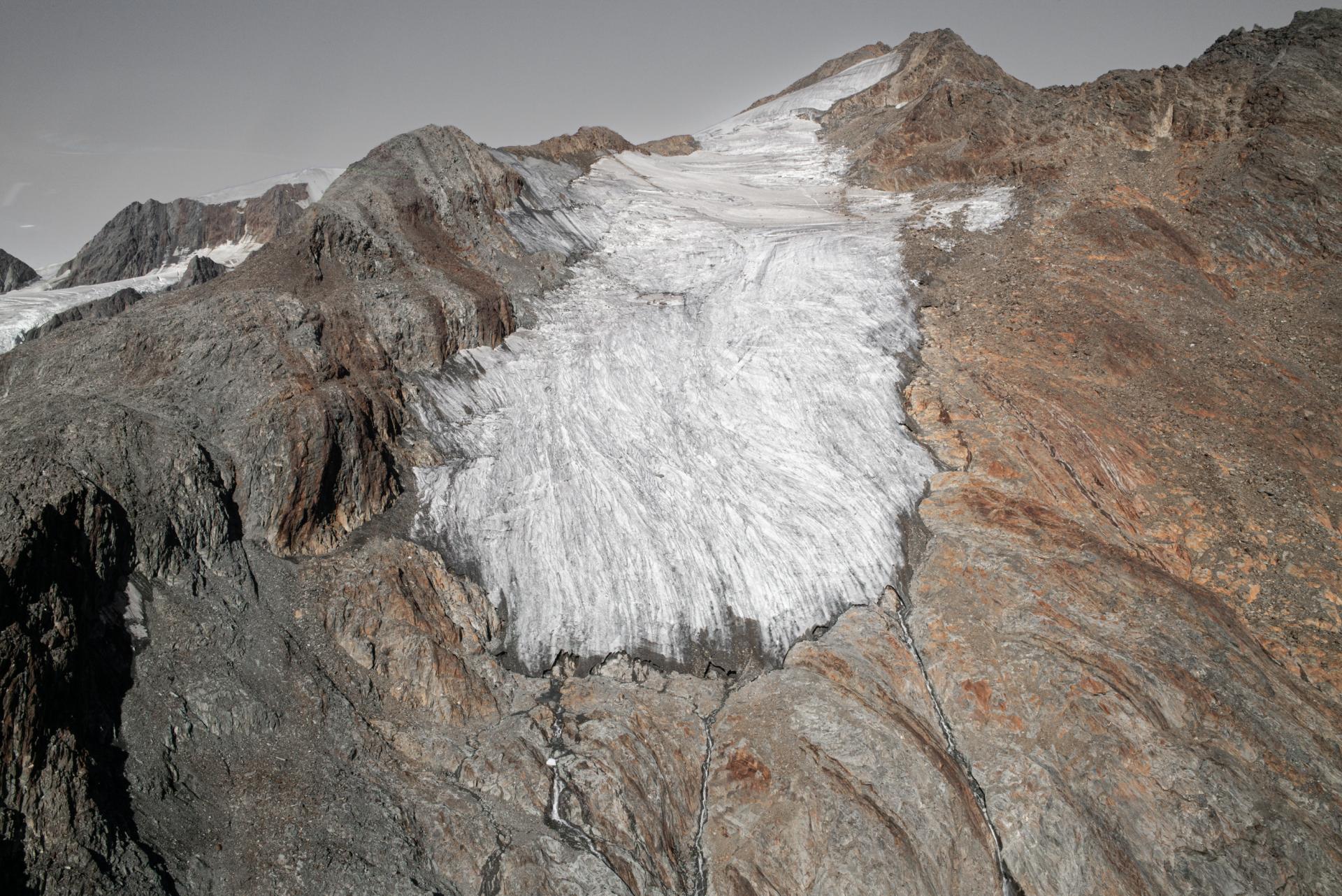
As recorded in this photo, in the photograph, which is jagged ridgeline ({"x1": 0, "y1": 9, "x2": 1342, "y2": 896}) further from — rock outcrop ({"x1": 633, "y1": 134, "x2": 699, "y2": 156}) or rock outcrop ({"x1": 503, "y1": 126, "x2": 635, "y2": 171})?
rock outcrop ({"x1": 633, "y1": 134, "x2": 699, "y2": 156})

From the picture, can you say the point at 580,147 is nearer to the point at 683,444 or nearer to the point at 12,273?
the point at 683,444

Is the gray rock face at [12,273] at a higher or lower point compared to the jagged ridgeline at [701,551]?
higher

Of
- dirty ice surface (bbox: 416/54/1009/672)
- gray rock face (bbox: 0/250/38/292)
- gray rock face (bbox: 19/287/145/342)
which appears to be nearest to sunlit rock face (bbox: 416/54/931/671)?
dirty ice surface (bbox: 416/54/1009/672)

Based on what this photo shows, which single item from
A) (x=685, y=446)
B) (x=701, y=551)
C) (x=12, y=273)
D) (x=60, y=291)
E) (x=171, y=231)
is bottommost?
(x=701, y=551)

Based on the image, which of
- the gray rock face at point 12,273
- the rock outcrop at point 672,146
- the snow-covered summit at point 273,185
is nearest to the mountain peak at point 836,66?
the rock outcrop at point 672,146

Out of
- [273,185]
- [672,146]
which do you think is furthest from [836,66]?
[273,185]

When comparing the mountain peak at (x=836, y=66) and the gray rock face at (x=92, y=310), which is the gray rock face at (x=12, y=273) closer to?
the gray rock face at (x=92, y=310)

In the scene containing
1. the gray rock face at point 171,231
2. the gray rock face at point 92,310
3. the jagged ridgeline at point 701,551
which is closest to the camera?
the jagged ridgeline at point 701,551
